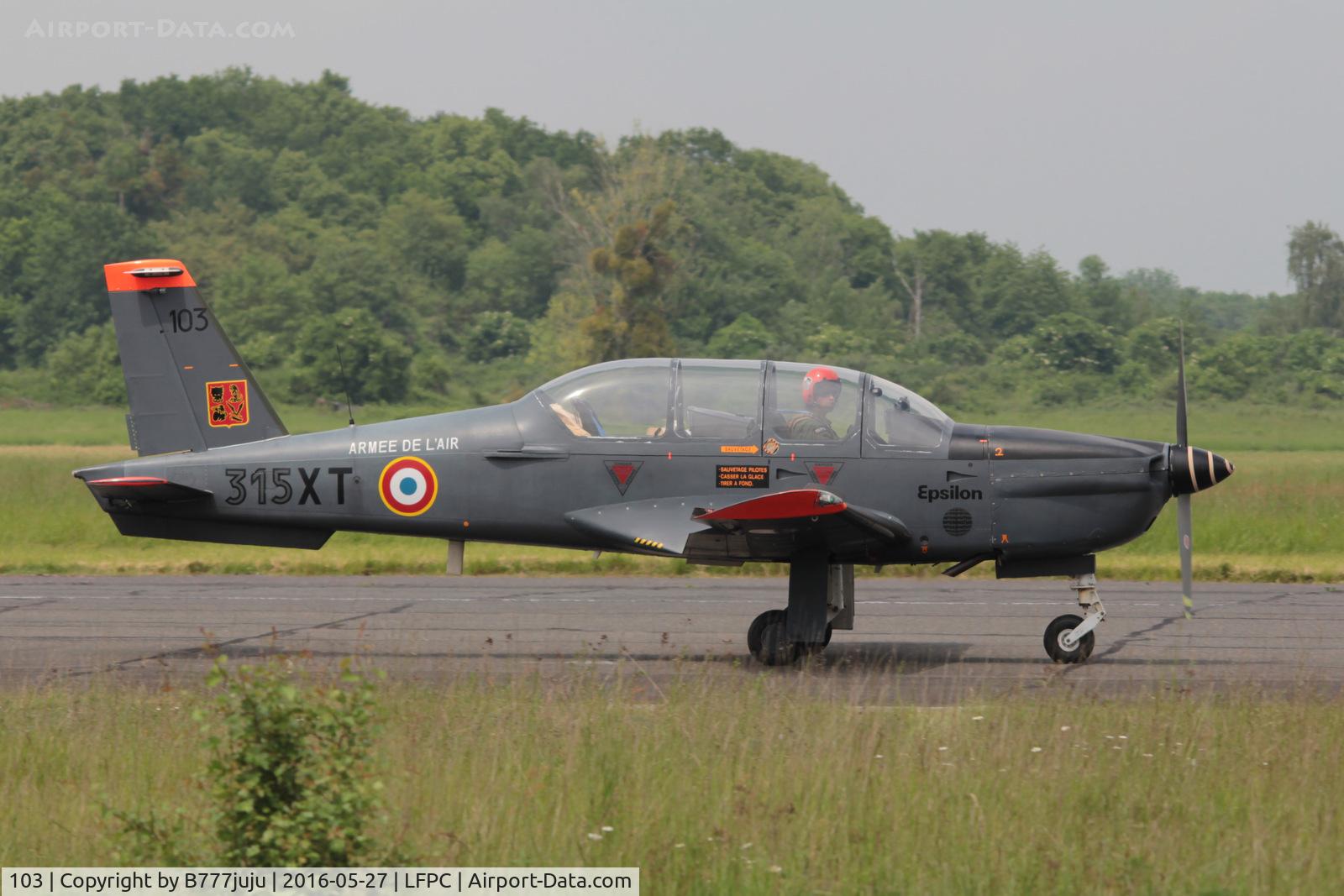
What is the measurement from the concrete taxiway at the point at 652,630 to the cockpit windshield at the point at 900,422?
167 centimetres

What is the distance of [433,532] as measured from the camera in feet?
37.5

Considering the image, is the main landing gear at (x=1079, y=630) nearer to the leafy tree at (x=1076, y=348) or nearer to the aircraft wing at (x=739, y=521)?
the aircraft wing at (x=739, y=521)

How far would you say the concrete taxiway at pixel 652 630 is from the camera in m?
10.7

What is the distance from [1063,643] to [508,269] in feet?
248

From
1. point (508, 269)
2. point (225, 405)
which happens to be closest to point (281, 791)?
point (225, 405)

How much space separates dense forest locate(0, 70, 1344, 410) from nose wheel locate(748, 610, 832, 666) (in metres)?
45.8

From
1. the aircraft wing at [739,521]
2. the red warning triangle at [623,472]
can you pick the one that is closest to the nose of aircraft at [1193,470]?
the aircraft wing at [739,521]

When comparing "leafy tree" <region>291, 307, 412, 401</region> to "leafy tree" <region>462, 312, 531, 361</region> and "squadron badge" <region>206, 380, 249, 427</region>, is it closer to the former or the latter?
"leafy tree" <region>462, 312, 531, 361</region>

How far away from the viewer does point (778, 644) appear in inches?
432

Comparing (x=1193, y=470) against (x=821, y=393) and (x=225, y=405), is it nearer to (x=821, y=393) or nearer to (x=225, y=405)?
(x=821, y=393)

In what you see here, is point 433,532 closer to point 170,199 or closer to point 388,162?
point 170,199

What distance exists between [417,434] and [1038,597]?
755 centimetres

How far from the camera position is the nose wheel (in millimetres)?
10945

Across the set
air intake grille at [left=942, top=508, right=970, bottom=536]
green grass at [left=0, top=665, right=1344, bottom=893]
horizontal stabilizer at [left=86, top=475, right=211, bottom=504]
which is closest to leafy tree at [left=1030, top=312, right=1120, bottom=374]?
air intake grille at [left=942, top=508, right=970, bottom=536]
